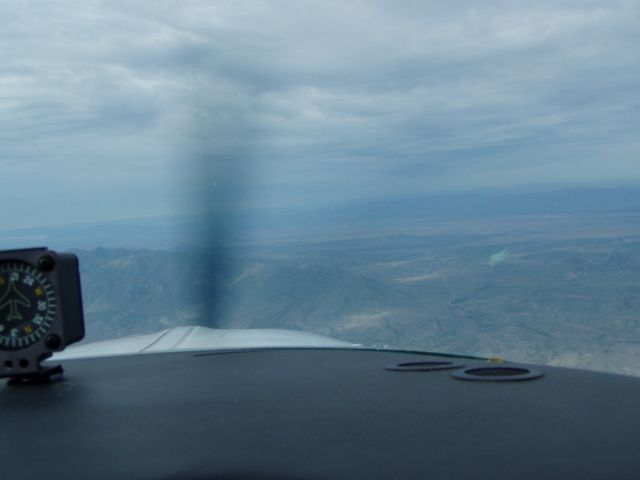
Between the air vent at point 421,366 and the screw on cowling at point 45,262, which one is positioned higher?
the screw on cowling at point 45,262

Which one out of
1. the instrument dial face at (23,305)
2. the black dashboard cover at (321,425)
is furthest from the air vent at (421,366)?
the instrument dial face at (23,305)

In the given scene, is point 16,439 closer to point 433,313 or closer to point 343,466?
point 343,466

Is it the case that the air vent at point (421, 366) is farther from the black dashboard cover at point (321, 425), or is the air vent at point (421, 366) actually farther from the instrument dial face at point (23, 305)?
the instrument dial face at point (23, 305)

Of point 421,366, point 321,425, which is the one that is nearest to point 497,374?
point 421,366

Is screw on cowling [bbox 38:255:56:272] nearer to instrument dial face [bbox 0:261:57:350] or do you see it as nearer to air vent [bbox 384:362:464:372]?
instrument dial face [bbox 0:261:57:350]

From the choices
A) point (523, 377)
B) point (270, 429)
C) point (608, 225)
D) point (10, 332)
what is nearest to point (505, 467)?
point (270, 429)

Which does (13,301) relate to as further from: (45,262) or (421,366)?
(421,366)

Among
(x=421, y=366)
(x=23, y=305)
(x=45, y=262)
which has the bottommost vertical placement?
(x=421, y=366)
